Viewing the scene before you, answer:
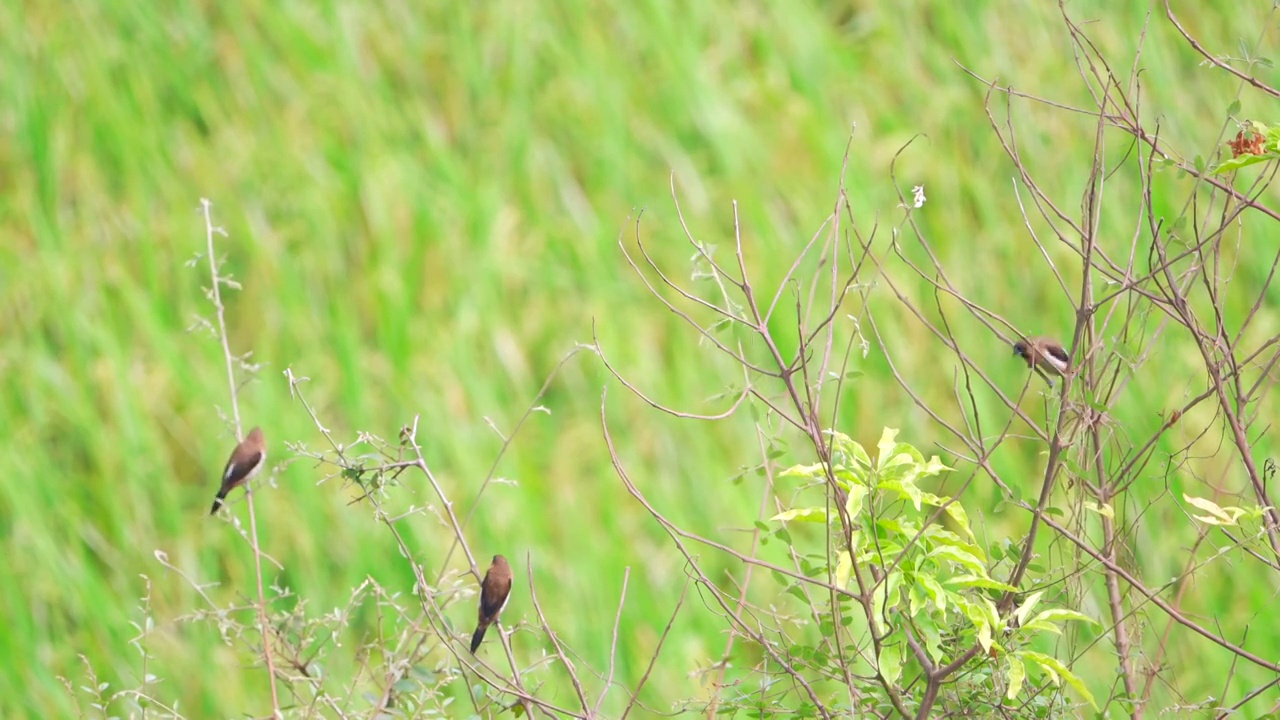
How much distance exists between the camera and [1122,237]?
21.1 ft

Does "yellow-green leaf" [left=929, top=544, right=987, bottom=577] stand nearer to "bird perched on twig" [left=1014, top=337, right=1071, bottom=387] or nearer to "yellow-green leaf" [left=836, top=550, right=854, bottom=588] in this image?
"yellow-green leaf" [left=836, top=550, right=854, bottom=588]

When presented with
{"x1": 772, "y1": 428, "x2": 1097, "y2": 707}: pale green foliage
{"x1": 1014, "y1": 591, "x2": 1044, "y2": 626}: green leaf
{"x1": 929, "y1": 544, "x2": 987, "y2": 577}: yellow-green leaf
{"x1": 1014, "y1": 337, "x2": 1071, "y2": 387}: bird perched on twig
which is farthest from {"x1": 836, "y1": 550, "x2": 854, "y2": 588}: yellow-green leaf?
{"x1": 1014, "y1": 337, "x2": 1071, "y2": 387}: bird perched on twig

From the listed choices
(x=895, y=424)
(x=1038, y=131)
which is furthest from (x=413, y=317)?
(x=1038, y=131)

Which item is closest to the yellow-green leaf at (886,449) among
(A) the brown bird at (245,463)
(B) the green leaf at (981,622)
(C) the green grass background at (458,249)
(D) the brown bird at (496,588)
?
(B) the green leaf at (981,622)

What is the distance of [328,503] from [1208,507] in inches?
167

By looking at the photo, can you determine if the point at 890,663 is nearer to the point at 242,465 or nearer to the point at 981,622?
the point at 981,622

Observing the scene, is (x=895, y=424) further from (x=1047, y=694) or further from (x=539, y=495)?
(x=1047, y=694)

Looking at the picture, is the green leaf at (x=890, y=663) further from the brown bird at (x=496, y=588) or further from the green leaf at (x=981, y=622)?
the brown bird at (x=496, y=588)

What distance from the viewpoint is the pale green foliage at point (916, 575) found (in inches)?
77.0

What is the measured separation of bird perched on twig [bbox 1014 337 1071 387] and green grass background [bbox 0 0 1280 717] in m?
2.27

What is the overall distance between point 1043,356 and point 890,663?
67 centimetres

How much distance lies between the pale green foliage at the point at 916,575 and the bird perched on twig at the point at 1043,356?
0.92ft

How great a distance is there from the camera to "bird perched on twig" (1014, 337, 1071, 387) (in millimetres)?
2244

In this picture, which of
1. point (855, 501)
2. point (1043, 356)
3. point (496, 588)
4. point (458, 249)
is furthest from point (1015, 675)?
point (458, 249)
